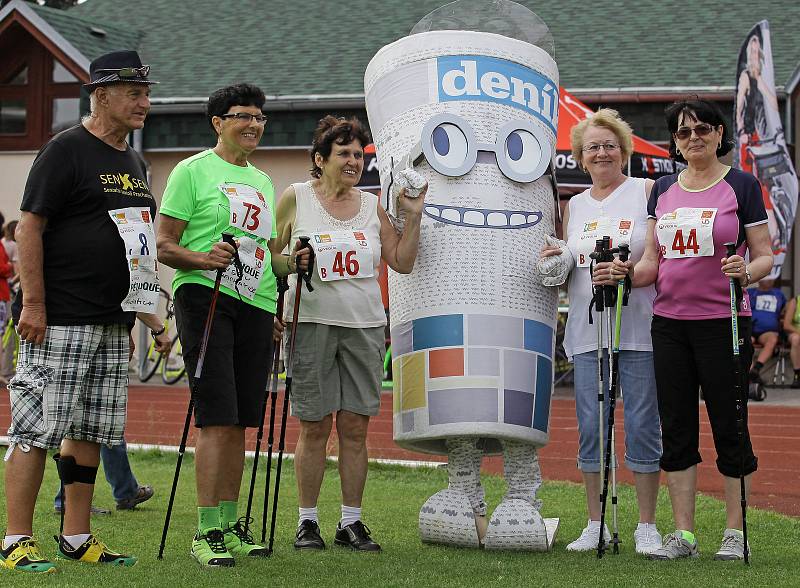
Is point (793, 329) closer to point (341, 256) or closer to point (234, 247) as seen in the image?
point (341, 256)

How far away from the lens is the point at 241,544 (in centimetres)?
594

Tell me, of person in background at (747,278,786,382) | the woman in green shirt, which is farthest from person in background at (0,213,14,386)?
the woman in green shirt

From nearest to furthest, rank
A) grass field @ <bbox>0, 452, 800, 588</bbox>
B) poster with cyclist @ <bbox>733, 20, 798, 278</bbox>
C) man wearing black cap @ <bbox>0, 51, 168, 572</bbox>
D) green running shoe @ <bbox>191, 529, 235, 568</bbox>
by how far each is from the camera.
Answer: grass field @ <bbox>0, 452, 800, 588</bbox> → man wearing black cap @ <bbox>0, 51, 168, 572</bbox> → green running shoe @ <bbox>191, 529, 235, 568</bbox> → poster with cyclist @ <bbox>733, 20, 798, 278</bbox>

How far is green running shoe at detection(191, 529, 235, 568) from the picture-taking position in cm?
559

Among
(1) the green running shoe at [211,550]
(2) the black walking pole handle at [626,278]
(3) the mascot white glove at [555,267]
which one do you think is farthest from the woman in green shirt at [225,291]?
(2) the black walking pole handle at [626,278]

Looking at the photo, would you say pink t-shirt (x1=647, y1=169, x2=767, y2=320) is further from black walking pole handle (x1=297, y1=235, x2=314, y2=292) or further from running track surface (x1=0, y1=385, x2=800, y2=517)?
running track surface (x1=0, y1=385, x2=800, y2=517)

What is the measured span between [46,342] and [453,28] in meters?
2.74

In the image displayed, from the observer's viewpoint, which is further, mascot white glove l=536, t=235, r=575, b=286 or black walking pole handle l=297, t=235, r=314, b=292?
mascot white glove l=536, t=235, r=575, b=286

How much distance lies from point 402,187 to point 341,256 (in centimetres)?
43

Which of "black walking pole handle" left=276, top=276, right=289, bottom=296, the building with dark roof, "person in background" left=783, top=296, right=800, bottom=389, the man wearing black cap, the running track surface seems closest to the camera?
the man wearing black cap

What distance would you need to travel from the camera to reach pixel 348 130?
6320 millimetres

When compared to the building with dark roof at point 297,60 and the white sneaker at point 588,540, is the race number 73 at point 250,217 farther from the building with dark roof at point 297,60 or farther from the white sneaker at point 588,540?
the building with dark roof at point 297,60

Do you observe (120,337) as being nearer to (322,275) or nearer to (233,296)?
(233,296)

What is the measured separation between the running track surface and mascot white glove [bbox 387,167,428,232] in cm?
302
